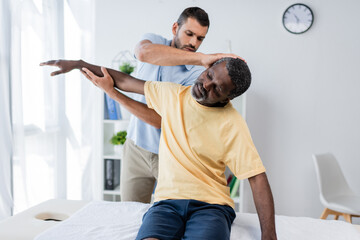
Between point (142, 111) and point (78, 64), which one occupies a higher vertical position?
point (78, 64)

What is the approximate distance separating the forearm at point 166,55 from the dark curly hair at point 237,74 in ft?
0.53

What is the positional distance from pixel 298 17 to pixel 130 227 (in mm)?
2322

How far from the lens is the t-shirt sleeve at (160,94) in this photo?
1.33 m

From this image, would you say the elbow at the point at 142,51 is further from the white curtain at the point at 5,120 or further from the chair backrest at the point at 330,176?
the chair backrest at the point at 330,176

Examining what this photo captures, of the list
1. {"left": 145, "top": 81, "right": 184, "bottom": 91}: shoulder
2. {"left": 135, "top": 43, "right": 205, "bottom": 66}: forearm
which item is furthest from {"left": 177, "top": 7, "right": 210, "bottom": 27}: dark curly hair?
{"left": 145, "top": 81, "right": 184, "bottom": 91}: shoulder

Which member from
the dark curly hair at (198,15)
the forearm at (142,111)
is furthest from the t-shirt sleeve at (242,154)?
the dark curly hair at (198,15)

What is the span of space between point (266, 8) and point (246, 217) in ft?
6.57

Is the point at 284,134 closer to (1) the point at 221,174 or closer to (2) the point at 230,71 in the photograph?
(1) the point at 221,174

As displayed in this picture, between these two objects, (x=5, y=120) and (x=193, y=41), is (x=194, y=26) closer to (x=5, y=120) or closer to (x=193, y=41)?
(x=193, y=41)

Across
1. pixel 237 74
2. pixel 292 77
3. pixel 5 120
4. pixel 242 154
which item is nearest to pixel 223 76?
pixel 237 74

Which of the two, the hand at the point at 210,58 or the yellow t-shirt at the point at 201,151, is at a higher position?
the hand at the point at 210,58

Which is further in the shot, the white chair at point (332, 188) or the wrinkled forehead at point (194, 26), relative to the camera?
the white chair at point (332, 188)

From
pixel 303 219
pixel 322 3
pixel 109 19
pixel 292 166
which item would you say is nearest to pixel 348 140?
pixel 292 166

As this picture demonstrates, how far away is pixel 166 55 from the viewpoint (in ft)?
4.36
